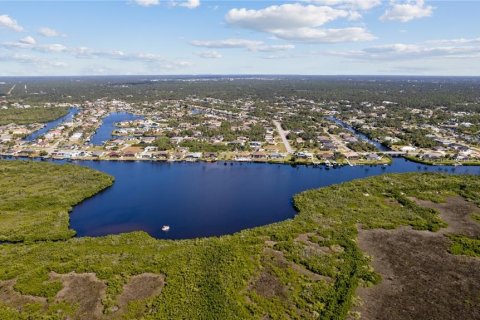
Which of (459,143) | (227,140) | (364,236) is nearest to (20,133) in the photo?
(227,140)

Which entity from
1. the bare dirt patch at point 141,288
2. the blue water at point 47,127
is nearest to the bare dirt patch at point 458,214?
the bare dirt patch at point 141,288

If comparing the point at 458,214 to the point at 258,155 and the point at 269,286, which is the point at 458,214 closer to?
the point at 269,286

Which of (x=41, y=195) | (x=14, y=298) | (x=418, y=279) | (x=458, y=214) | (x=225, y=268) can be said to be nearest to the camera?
(x=14, y=298)

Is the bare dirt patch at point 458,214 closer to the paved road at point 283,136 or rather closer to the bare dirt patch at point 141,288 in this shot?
the bare dirt patch at point 141,288

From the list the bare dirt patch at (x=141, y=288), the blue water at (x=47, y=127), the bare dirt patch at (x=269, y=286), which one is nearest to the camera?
the bare dirt patch at (x=141, y=288)

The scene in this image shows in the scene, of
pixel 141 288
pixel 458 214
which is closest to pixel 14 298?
pixel 141 288
